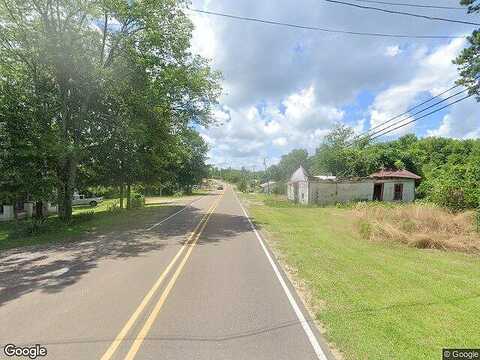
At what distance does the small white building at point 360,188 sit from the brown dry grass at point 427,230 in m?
20.8

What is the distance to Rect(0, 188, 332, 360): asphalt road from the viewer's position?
589 centimetres

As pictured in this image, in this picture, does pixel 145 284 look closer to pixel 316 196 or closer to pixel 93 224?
pixel 93 224

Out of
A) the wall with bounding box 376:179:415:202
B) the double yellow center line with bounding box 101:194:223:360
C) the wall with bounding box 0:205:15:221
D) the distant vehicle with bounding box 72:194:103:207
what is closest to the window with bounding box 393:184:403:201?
the wall with bounding box 376:179:415:202

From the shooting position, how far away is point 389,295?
28.2ft

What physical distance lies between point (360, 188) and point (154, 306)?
36.1 metres

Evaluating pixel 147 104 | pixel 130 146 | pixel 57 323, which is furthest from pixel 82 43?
pixel 57 323

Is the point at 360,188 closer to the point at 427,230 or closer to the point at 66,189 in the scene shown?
the point at 427,230

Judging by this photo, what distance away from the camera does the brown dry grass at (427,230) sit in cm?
1522

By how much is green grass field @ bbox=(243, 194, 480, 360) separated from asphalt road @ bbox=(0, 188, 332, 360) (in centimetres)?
68

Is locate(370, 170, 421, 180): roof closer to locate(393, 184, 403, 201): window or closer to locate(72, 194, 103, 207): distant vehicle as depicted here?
locate(393, 184, 403, 201): window

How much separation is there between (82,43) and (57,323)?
767 inches

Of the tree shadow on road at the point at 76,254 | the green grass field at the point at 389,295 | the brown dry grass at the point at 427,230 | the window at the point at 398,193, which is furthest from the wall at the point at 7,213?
the window at the point at 398,193

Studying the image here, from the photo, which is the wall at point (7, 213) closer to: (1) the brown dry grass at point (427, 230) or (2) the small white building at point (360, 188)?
(2) the small white building at point (360, 188)

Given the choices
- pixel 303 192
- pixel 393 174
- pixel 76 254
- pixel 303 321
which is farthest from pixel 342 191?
pixel 303 321
